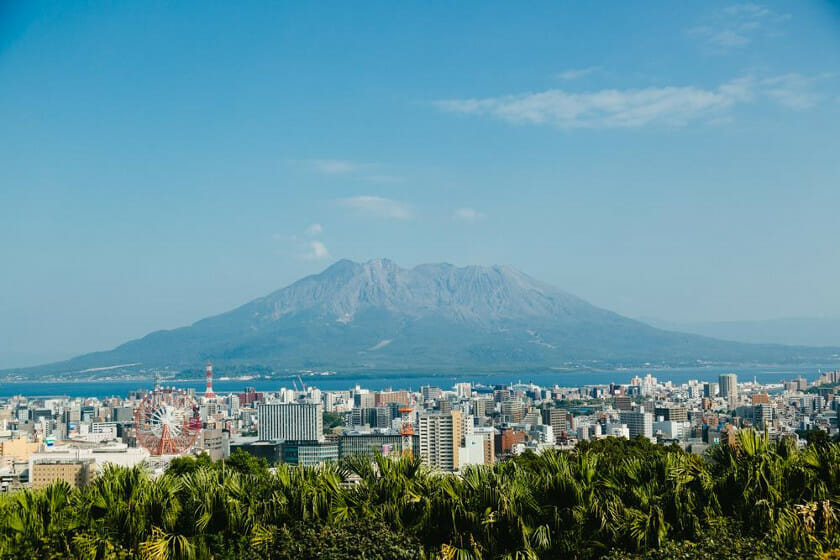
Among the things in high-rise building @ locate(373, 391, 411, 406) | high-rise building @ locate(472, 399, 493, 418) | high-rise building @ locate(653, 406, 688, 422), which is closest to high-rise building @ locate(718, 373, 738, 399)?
high-rise building @ locate(653, 406, 688, 422)

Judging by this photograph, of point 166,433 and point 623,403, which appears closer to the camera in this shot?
point 166,433

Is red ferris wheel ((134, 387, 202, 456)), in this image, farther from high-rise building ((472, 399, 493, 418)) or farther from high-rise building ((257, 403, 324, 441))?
high-rise building ((472, 399, 493, 418))

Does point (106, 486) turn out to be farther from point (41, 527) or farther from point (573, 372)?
point (573, 372)

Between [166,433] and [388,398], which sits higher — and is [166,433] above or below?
above

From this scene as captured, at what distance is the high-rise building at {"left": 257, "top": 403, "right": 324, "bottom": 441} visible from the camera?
1785 inches

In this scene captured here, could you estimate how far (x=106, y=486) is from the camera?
5.91 meters

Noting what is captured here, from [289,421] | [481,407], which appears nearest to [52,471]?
[289,421]

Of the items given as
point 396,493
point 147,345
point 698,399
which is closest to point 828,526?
point 396,493

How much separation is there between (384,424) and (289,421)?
5011 mm

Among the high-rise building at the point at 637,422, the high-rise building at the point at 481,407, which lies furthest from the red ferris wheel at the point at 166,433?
the high-rise building at the point at 481,407

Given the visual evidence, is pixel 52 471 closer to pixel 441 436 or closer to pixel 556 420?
pixel 441 436

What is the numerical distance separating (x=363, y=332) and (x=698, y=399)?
2977 inches

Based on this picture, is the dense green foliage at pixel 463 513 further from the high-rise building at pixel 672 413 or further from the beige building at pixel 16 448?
the high-rise building at pixel 672 413

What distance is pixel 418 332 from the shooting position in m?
134
